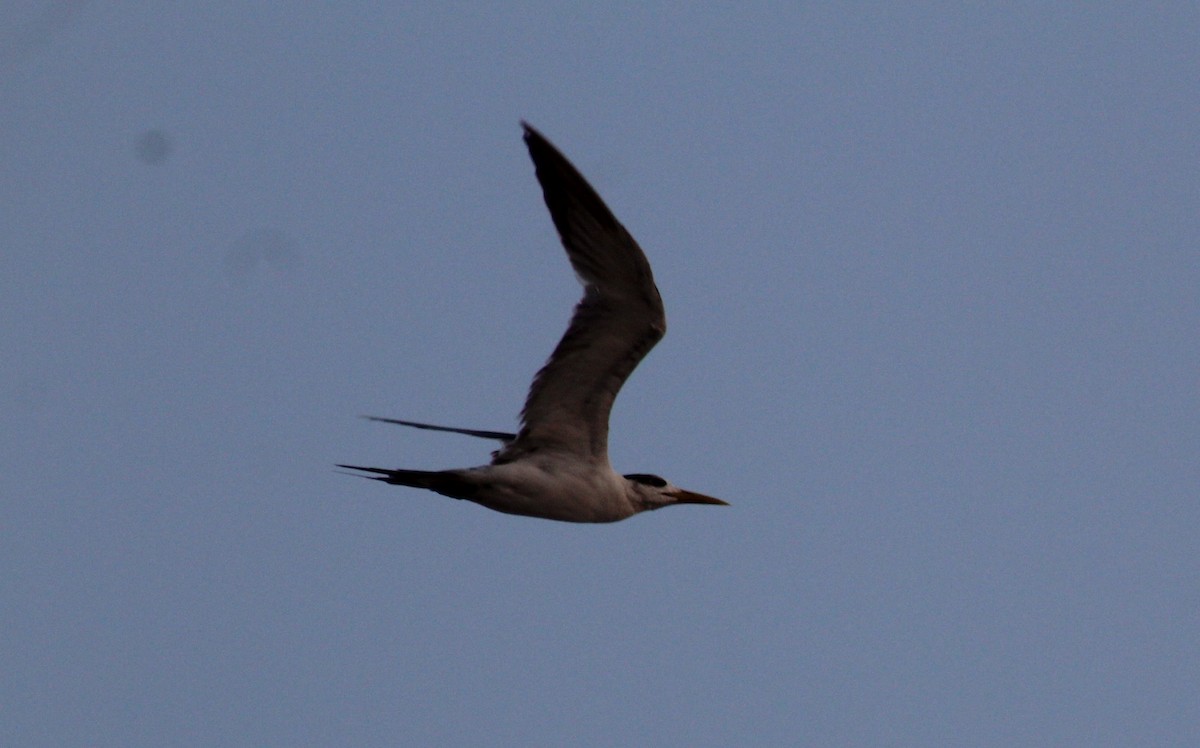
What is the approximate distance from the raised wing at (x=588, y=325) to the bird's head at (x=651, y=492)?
753mm

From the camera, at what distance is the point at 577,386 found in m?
14.7

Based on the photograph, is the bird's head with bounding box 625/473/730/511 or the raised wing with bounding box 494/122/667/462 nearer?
the raised wing with bounding box 494/122/667/462

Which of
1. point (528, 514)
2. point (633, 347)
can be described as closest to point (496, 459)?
point (528, 514)

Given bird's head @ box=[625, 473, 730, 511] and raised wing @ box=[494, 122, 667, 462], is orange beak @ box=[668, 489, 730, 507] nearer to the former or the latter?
bird's head @ box=[625, 473, 730, 511]

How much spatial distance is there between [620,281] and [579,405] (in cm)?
120

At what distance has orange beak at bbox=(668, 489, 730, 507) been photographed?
16.3 m

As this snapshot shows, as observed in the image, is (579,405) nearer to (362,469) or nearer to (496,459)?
(496,459)

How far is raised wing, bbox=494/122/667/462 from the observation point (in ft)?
46.2

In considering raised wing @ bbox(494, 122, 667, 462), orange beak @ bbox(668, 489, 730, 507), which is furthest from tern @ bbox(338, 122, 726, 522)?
orange beak @ bbox(668, 489, 730, 507)

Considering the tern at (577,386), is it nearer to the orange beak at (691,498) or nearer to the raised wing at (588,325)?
the raised wing at (588,325)

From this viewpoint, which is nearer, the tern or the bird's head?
the tern

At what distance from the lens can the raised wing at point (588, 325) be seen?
46.2 ft

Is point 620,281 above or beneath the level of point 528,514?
above

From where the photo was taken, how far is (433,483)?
47.9 ft
